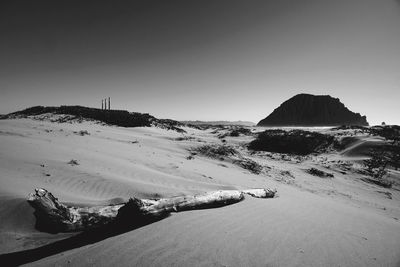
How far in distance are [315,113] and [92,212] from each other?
61.5 m

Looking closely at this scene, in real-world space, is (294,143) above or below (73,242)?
above

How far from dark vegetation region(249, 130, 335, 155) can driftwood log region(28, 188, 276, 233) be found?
511 inches

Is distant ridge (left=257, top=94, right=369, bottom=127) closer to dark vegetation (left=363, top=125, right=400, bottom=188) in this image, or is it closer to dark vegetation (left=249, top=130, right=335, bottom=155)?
dark vegetation (left=249, top=130, right=335, bottom=155)

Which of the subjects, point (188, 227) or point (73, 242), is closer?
point (73, 242)

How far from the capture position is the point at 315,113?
56.2 metres

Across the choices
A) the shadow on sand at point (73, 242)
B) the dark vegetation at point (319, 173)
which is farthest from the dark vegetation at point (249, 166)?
the shadow on sand at point (73, 242)

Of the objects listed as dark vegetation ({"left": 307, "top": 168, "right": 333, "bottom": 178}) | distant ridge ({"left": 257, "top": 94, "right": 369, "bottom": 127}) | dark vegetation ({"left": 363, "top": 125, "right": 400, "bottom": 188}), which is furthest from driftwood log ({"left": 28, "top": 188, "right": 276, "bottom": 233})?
distant ridge ({"left": 257, "top": 94, "right": 369, "bottom": 127})

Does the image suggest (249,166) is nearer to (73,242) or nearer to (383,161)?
(383,161)

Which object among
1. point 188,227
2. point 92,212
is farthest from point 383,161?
point 92,212

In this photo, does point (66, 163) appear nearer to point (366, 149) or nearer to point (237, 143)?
point (237, 143)

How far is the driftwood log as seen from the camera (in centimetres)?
257

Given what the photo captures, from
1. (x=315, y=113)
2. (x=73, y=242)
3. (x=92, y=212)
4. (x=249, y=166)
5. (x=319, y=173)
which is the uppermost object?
(x=315, y=113)

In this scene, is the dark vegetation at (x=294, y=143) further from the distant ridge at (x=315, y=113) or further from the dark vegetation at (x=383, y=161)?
the distant ridge at (x=315, y=113)

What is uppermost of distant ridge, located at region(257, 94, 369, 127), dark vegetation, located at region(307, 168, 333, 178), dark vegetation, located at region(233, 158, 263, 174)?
distant ridge, located at region(257, 94, 369, 127)
